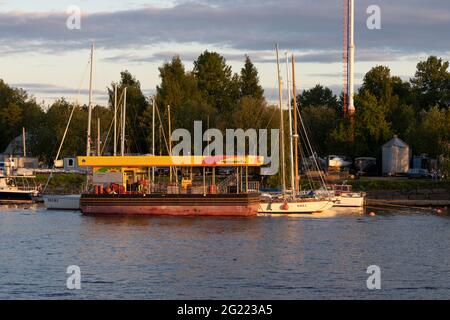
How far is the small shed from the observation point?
130375 mm

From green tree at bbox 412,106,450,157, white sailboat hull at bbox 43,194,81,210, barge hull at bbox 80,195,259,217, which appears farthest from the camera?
green tree at bbox 412,106,450,157

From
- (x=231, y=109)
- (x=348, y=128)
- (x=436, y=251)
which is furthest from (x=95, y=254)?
(x=231, y=109)

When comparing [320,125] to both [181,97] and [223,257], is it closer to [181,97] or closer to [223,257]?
[181,97]

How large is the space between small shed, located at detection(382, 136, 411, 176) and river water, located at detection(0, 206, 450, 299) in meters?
39.7

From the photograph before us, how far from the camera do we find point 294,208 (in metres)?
91.8

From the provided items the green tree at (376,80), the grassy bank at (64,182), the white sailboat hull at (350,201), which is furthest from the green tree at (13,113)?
the white sailboat hull at (350,201)

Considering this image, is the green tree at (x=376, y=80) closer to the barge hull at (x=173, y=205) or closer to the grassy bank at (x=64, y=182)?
the grassy bank at (x=64, y=182)

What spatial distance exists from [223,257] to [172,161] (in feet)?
93.5

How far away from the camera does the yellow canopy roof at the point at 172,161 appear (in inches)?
3487

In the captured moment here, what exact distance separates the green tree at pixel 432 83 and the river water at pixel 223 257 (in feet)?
242

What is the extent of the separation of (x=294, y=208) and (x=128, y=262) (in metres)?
34.2

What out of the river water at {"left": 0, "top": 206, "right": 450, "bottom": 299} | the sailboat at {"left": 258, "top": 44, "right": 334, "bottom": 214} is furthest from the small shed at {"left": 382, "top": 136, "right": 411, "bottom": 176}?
the river water at {"left": 0, "top": 206, "right": 450, "bottom": 299}

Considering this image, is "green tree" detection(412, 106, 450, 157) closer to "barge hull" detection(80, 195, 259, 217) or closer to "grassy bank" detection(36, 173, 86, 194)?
"grassy bank" detection(36, 173, 86, 194)

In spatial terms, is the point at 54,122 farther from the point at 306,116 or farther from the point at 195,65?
the point at 306,116
